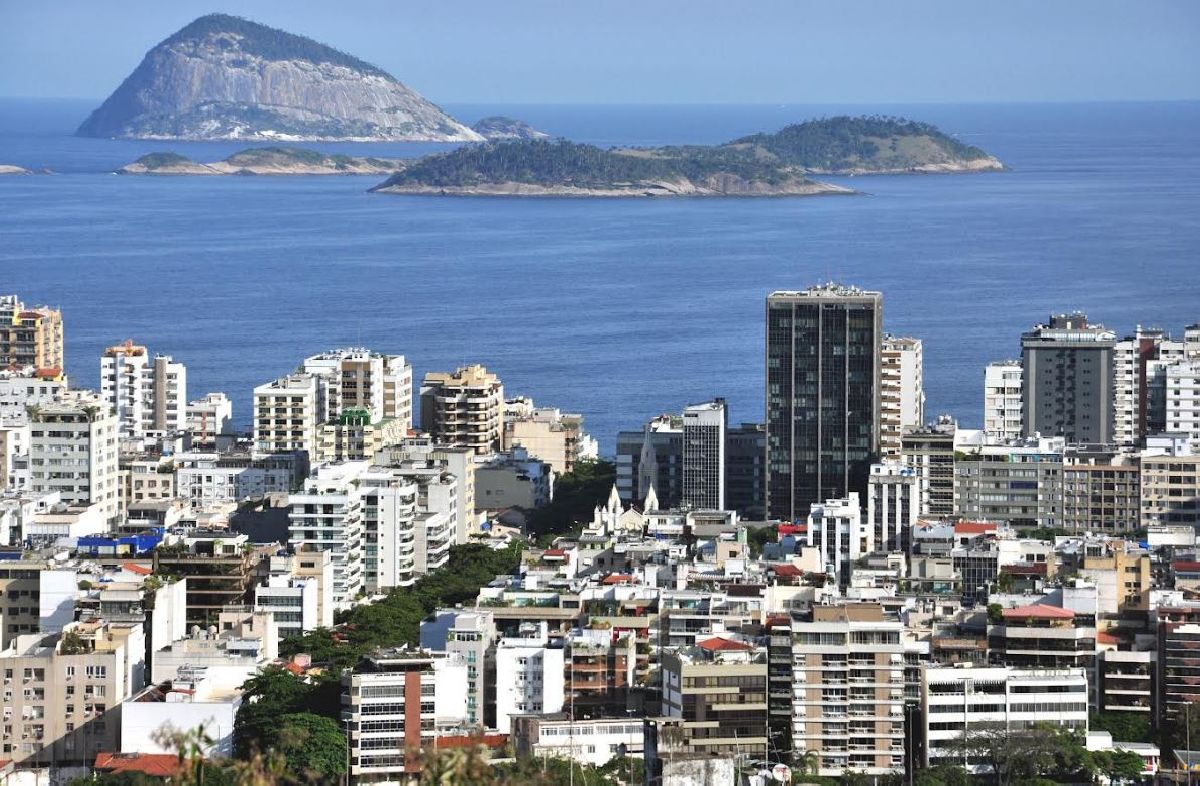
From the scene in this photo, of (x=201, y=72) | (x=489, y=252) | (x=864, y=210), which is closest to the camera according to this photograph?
(x=489, y=252)

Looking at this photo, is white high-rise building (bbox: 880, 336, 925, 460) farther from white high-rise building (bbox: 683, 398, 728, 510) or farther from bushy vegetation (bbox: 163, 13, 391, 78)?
bushy vegetation (bbox: 163, 13, 391, 78)

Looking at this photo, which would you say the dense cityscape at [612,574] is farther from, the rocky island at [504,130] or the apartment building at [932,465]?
the rocky island at [504,130]

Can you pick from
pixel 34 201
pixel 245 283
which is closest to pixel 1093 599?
pixel 245 283

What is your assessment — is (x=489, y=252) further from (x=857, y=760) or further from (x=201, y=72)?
(x=201, y=72)

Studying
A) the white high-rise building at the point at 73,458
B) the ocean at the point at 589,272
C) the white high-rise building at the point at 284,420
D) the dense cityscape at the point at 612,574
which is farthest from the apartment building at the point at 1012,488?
the ocean at the point at 589,272

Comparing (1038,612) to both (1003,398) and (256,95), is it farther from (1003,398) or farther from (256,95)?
(256,95)
